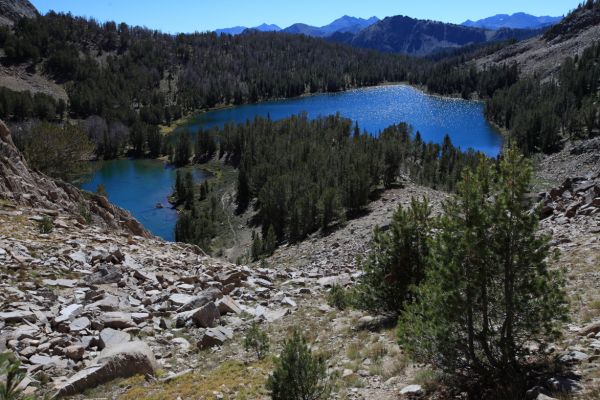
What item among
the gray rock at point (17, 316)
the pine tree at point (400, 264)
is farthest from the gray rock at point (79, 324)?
the pine tree at point (400, 264)

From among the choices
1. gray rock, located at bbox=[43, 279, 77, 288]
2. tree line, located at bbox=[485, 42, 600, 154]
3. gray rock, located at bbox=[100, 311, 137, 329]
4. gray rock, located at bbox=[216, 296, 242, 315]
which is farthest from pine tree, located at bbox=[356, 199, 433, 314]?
tree line, located at bbox=[485, 42, 600, 154]

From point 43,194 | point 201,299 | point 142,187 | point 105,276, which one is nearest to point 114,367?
point 201,299

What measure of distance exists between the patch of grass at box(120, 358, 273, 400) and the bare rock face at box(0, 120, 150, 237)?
676 inches

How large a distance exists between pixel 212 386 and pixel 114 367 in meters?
2.74

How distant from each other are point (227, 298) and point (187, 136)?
121 metres

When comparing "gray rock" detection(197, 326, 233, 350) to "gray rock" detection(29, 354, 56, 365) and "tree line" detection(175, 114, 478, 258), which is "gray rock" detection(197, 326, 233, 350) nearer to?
"gray rock" detection(29, 354, 56, 365)

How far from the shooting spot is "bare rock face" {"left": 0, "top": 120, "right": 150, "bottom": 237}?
26016 millimetres

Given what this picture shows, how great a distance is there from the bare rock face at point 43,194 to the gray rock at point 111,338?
14.0 m

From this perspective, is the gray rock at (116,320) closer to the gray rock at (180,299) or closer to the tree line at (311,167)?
the gray rock at (180,299)

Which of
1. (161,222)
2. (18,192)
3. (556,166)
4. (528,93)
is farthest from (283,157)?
(528,93)

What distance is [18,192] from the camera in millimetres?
26094

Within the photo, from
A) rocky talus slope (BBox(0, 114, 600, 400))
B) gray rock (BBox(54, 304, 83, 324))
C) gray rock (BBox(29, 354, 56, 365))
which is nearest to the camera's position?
rocky talus slope (BBox(0, 114, 600, 400))

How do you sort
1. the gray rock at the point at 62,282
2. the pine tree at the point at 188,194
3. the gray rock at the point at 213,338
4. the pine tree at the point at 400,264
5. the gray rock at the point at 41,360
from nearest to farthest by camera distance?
the gray rock at the point at 41,360, the gray rock at the point at 213,338, the gray rock at the point at 62,282, the pine tree at the point at 400,264, the pine tree at the point at 188,194

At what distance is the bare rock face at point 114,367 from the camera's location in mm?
11742
